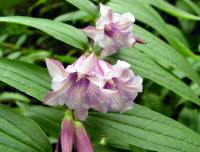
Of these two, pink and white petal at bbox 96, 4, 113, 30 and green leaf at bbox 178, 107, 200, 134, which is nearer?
pink and white petal at bbox 96, 4, 113, 30

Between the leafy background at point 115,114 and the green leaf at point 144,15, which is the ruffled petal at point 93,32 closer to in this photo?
the leafy background at point 115,114

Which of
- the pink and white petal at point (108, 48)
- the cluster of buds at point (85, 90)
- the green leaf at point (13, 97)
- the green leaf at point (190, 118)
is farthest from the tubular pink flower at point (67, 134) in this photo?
the green leaf at point (13, 97)

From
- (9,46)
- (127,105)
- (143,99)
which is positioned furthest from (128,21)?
(9,46)

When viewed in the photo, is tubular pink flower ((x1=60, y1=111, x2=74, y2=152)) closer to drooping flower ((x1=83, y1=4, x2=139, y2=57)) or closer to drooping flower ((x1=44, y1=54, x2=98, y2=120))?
drooping flower ((x1=44, y1=54, x2=98, y2=120))

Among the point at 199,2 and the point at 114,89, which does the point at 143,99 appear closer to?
the point at 199,2

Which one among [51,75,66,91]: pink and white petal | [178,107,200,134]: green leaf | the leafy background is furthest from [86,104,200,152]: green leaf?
[178,107,200,134]: green leaf
